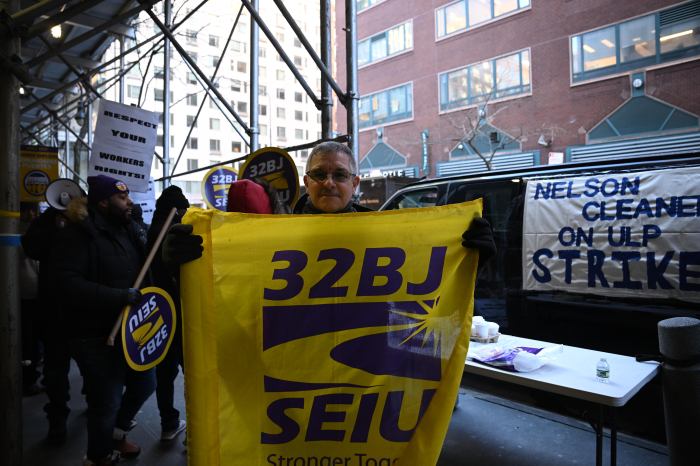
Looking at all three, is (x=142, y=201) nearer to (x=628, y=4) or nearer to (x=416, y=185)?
(x=416, y=185)

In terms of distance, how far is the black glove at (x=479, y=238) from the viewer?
188 cm

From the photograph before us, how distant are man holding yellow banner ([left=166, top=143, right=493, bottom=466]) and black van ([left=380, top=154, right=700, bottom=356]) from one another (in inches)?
77.7

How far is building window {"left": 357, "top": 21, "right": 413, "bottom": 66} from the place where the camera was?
82.2ft

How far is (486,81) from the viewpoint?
71.6 ft

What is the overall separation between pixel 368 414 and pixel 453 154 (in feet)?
71.2

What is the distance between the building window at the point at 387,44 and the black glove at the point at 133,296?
23.7 meters

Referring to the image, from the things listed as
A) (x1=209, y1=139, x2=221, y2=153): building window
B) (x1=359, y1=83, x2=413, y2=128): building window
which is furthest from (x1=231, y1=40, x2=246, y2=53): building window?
(x1=359, y1=83, x2=413, y2=128): building window

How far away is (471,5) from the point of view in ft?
73.8

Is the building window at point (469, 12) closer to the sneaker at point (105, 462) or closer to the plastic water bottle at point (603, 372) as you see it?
the plastic water bottle at point (603, 372)

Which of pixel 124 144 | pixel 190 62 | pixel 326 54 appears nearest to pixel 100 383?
pixel 124 144

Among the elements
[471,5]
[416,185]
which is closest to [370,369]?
[416,185]

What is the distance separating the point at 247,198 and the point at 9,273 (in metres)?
2.19

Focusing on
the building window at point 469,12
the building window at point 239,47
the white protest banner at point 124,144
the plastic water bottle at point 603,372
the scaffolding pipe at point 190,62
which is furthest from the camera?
the building window at point 239,47

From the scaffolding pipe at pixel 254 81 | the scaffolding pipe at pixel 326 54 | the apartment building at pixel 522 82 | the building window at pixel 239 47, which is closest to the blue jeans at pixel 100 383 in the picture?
the scaffolding pipe at pixel 326 54
